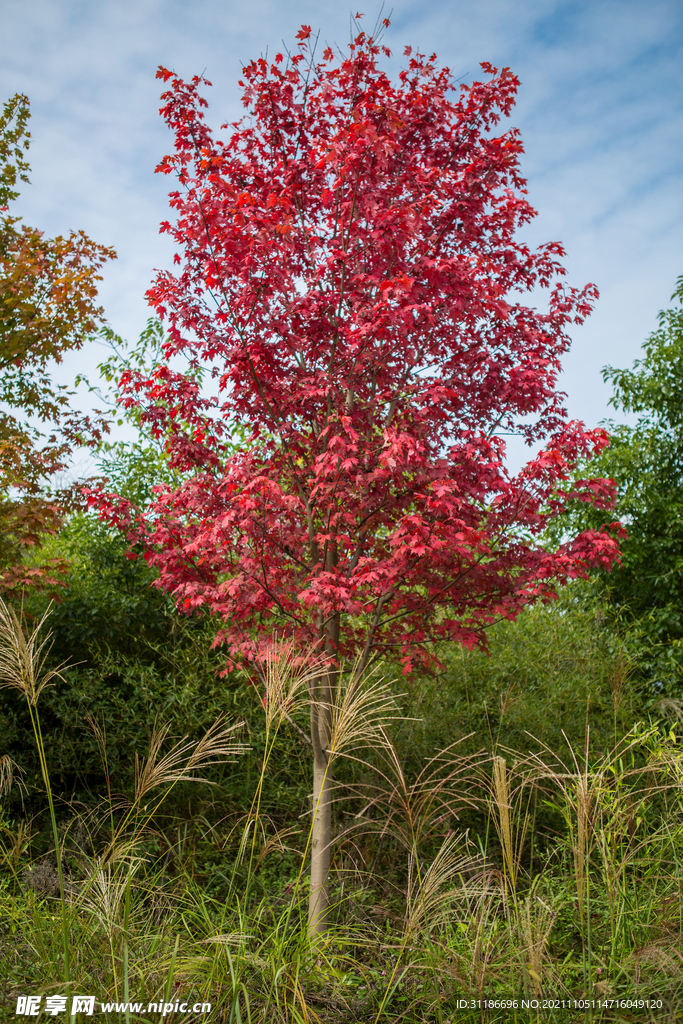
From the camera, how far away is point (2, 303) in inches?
234

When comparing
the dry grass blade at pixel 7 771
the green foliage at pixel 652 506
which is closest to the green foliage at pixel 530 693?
the green foliage at pixel 652 506

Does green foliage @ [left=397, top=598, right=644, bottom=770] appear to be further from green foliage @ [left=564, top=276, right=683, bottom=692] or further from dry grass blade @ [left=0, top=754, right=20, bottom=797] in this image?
dry grass blade @ [left=0, top=754, right=20, bottom=797]

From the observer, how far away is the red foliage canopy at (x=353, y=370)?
379 cm

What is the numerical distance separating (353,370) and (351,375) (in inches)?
1.6

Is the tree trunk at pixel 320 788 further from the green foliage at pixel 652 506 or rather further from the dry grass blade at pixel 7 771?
the green foliage at pixel 652 506

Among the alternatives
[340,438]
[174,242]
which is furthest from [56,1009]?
[174,242]

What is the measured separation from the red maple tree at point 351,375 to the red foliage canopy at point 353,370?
15 millimetres

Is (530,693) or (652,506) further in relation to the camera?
(652,506)

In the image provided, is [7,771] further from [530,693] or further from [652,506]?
[652,506]

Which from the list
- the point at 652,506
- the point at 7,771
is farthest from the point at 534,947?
the point at 652,506

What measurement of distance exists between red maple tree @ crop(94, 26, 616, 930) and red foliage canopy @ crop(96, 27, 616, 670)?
0.02 meters

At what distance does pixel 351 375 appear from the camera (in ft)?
13.5

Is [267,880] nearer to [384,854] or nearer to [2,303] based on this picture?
[384,854]

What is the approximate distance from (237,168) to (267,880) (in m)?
4.87
